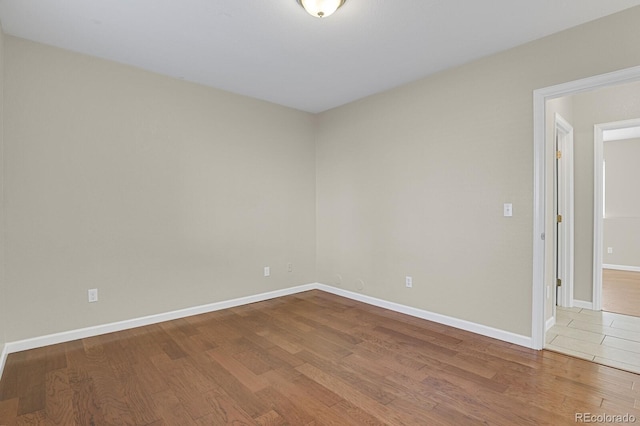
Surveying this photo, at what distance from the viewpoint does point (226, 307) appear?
3.80 metres

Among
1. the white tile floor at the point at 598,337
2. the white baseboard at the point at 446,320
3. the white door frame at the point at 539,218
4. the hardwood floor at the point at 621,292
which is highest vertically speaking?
the white door frame at the point at 539,218

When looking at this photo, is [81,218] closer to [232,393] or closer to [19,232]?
[19,232]

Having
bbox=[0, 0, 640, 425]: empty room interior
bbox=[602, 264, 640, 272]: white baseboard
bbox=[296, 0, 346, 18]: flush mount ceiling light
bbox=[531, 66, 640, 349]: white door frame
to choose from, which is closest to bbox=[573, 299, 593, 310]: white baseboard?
bbox=[0, 0, 640, 425]: empty room interior

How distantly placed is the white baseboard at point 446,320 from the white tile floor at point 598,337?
24 cm

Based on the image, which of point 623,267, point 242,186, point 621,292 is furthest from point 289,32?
point 623,267

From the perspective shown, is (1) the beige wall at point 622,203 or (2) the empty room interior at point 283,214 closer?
(2) the empty room interior at point 283,214

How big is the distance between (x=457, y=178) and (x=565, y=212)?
1682 millimetres

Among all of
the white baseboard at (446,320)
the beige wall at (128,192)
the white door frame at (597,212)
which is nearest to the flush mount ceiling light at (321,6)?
the beige wall at (128,192)

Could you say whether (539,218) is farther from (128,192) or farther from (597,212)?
(128,192)

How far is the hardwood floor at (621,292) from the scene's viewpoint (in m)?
3.71

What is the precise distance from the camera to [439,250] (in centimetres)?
329

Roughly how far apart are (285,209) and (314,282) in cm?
120

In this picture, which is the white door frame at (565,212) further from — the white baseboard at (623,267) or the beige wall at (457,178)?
the white baseboard at (623,267)

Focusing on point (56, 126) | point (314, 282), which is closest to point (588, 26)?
point (314, 282)
